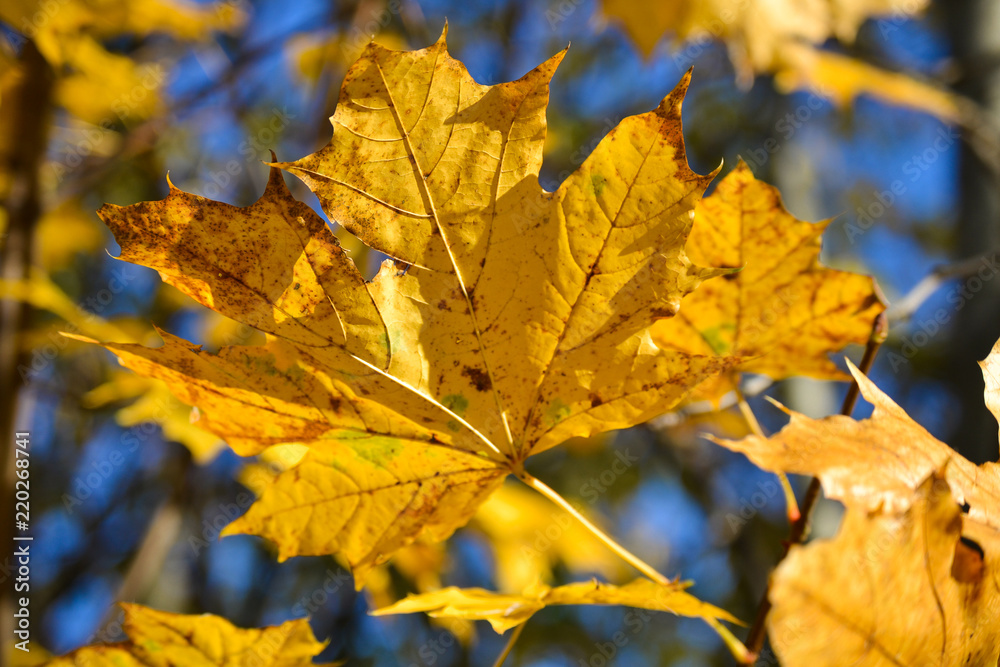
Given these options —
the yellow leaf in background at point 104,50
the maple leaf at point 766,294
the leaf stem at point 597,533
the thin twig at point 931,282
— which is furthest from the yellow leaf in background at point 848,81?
the yellow leaf in background at point 104,50

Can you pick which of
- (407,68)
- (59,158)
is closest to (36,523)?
(59,158)

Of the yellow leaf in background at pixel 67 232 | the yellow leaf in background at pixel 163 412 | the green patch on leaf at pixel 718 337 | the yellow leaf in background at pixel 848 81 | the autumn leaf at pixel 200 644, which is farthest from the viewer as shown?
the yellow leaf in background at pixel 67 232

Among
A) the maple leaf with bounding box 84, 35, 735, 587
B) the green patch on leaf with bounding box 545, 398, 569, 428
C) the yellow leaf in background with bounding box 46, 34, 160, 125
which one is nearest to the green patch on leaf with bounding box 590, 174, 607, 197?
the maple leaf with bounding box 84, 35, 735, 587

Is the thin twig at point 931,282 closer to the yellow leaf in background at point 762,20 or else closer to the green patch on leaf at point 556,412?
the green patch on leaf at point 556,412

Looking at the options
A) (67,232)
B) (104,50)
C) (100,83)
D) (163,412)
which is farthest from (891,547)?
(67,232)

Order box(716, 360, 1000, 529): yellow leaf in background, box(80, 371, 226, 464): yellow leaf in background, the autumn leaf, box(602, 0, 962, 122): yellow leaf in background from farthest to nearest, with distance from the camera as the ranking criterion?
1. box(602, 0, 962, 122): yellow leaf in background
2. box(80, 371, 226, 464): yellow leaf in background
3. the autumn leaf
4. box(716, 360, 1000, 529): yellow leaf in background

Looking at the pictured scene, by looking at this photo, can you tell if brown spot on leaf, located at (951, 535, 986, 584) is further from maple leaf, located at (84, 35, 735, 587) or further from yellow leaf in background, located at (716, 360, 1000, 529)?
maple leaf, located at (84, 35, 735, 587)

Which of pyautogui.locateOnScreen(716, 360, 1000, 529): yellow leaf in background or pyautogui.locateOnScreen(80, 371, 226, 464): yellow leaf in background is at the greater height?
pyautogui.locateOnScreen(716, 360, 1000, 529): yellow leaf in background
